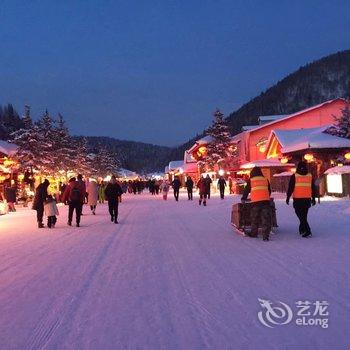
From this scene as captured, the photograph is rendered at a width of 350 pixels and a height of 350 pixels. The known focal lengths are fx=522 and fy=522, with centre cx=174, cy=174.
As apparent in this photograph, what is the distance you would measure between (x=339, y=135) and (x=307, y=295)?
2608 centimetres

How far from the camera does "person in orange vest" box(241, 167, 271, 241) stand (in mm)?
→ 10859

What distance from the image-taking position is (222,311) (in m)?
5.13

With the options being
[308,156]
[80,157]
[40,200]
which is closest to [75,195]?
[40,200]

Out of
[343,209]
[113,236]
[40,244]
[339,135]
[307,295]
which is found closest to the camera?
[307,295]

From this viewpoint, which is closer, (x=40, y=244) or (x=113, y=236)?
(x=40, y=244)

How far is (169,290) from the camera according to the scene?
6.20 metres

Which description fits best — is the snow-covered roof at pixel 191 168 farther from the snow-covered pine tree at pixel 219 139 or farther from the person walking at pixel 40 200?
the person walking at pixel 40 200

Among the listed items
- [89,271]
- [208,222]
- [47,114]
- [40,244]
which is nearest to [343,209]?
[208,222]

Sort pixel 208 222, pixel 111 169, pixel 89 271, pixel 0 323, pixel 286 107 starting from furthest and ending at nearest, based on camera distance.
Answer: pixel 286 107
pixel 111 169
pixel 208 222
pixel 89 271
pixel 0 323

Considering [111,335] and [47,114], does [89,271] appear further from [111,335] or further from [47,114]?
[47,114]
